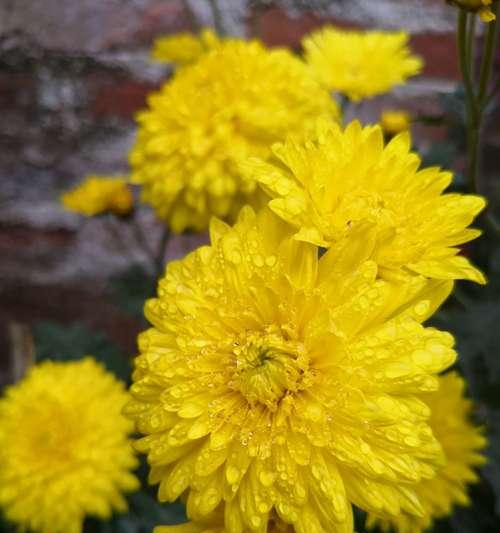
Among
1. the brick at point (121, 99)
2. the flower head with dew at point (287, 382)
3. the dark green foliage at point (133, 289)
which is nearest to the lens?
the flower head with dew at point (287, 382)

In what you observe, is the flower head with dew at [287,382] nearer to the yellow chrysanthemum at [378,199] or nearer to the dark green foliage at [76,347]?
the yellow chrysanthemum at [378,199]

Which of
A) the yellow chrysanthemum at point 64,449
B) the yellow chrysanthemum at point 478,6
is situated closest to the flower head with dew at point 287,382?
the yellow chrysanthemum at point 478,6

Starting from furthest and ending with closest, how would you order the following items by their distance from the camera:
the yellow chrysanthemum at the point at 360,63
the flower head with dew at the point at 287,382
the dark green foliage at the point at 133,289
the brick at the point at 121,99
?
the brick at the point at 121,99, the dark green foliage at the point at 133,289, the yellow chrysanthemum at the point at 360,63, the flower head with dew at the point at 287,382

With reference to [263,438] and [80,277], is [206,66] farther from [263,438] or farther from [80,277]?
[80,277]

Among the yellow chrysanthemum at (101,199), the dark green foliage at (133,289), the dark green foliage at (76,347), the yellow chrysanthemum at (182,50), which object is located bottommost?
the dark green foliage at (76,347)

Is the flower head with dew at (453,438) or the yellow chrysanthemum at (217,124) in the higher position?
the yellow chrysanthemum at (217,124)

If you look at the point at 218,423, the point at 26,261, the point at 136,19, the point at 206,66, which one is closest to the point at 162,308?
the point at 218,423

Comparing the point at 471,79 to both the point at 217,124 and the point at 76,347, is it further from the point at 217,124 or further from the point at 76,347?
the point at 76,347

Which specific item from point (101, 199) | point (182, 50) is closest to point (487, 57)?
point (182, 50)
